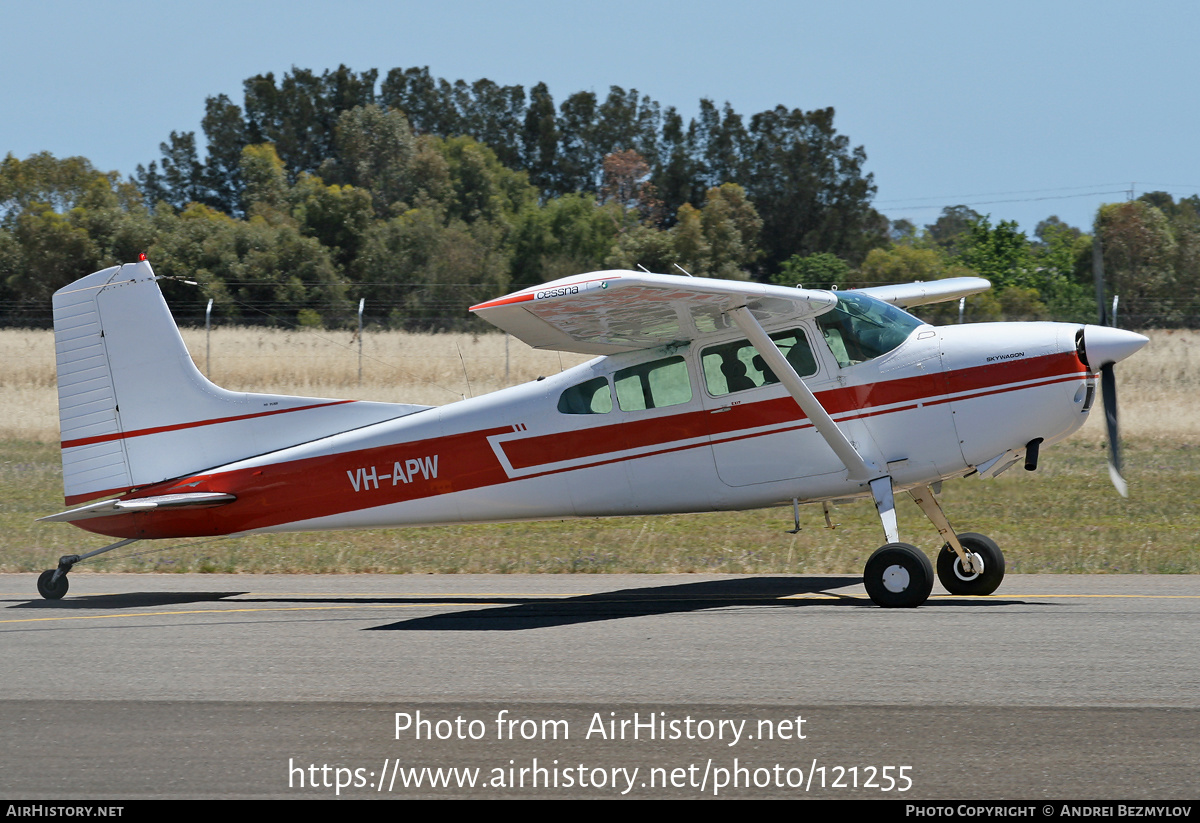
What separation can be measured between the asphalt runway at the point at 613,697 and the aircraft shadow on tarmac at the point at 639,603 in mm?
57

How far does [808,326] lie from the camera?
961 cm

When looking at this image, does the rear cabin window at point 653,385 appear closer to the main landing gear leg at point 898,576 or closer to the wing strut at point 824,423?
the wing strut at point 824,423

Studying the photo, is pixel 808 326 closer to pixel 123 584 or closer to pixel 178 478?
pixel 178 478

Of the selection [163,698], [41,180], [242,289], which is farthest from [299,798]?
[41,180]

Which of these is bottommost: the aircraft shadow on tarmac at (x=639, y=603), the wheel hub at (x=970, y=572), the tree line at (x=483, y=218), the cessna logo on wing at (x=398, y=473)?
the aircraft shadow on tarmac at (x=639, y=603)

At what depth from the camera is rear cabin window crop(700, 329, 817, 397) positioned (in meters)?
9.61

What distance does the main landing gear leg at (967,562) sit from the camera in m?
9.67

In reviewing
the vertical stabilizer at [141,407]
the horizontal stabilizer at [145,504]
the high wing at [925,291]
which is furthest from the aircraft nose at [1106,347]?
the horizontal stabilizer at [145,504]

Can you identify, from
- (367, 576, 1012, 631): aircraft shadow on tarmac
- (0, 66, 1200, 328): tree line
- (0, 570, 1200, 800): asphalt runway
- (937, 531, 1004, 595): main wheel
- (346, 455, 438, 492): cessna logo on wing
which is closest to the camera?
(0, 570, 1200, 800): asphalt runway

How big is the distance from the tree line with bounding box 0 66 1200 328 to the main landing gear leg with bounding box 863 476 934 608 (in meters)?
10.4

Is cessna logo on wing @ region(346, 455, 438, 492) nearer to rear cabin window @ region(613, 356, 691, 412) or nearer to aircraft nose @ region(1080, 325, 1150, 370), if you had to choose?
rear cabin window @ region(613, 356, 691, 412)

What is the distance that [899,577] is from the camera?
898 centimetres

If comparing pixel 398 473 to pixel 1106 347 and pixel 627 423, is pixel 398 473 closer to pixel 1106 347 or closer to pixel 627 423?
pixel 627 423

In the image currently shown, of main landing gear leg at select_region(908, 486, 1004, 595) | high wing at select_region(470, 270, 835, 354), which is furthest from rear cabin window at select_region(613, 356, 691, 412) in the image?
main landing gear leg at select_region(908, 486, 1004, 595)
